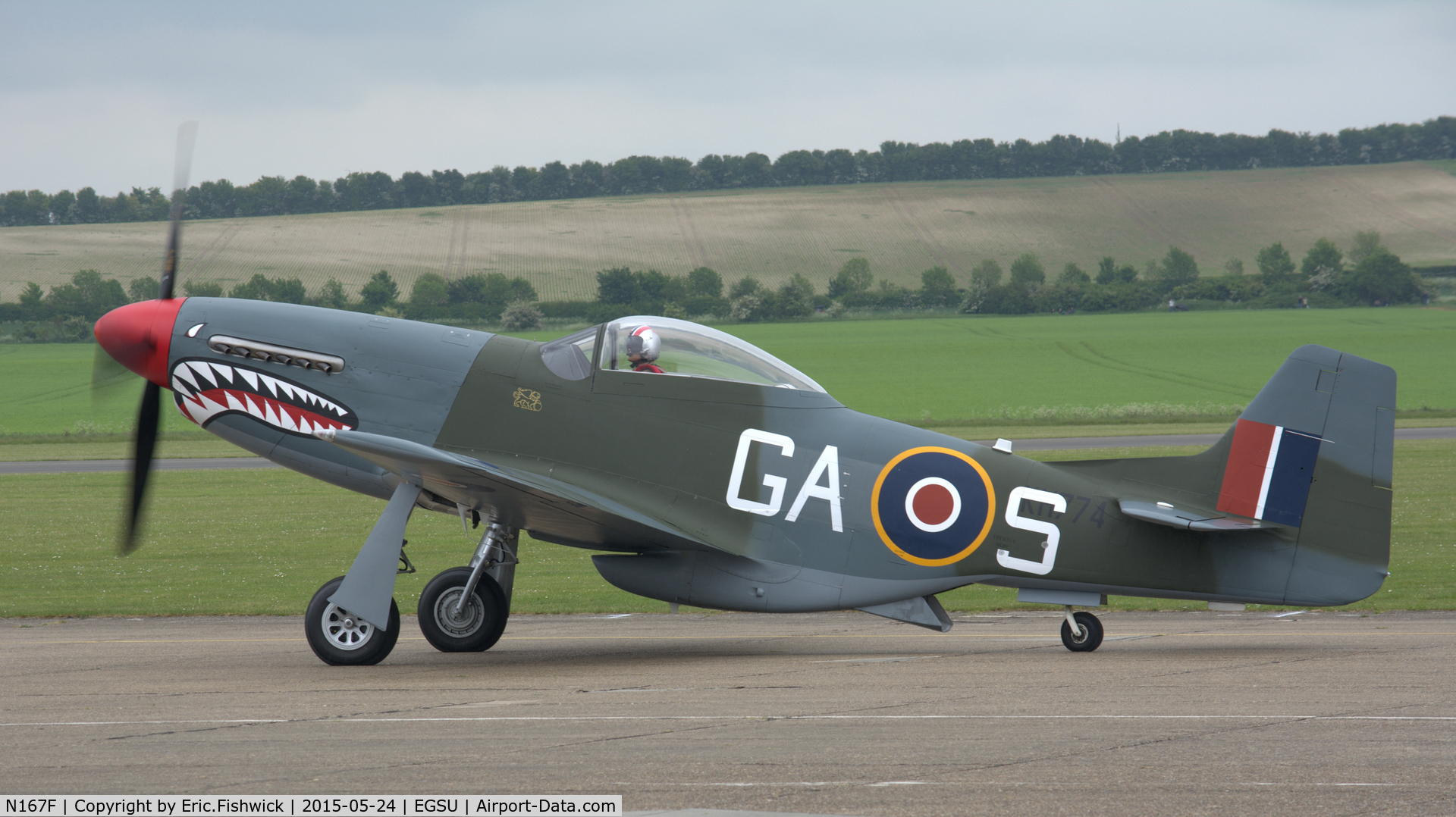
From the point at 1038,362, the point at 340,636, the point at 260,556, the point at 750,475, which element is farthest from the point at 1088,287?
the point at 340,636

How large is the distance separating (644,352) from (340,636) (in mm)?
3480

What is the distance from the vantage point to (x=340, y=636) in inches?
382

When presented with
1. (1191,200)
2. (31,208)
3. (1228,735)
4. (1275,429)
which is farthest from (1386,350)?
(31,208)

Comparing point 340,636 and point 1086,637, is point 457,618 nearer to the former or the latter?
point 340,636

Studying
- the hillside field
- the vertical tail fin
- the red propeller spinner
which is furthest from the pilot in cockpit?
the hillside field

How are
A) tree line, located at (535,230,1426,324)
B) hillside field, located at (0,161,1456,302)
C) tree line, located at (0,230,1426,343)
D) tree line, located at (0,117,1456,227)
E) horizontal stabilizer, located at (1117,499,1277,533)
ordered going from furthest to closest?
tree line, located at (0,117,1456,227) → tree line, located at (535,230,1426,324) → hillside field, located at (0,161,1456,302) → tree line, located at (0,230,1426,343) → horizontal stabilizer, located at (1117,499,1277,533)

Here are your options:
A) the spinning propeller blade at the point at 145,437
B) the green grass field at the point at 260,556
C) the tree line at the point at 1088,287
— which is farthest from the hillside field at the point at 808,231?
the spinning propeller blade at the point at 145,437

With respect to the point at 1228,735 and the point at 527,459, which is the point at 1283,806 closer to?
the point at 1228,735

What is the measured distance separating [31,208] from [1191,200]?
101130 mm

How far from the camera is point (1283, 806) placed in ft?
16.9

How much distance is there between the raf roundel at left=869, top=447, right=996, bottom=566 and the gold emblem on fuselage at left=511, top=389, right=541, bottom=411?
3.01m

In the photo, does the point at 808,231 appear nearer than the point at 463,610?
No

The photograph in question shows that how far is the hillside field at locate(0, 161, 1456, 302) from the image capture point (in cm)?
7469

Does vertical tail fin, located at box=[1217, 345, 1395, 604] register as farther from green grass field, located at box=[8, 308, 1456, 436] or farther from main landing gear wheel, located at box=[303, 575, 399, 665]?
green grass field, located at box=[8, 308, 1456, 436]
